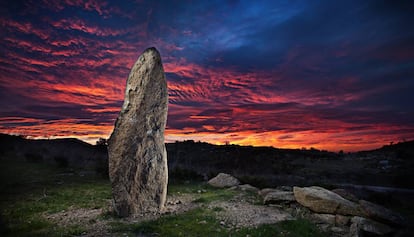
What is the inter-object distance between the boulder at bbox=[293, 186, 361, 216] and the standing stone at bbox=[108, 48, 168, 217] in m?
5.79

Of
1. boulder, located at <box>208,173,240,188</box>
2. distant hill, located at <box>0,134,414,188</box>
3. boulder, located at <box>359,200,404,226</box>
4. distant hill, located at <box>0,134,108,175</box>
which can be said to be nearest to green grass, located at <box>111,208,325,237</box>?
boulder, located at <box>359,200,404,226</box>

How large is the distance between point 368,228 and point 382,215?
3.00 feet

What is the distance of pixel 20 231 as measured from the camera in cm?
904

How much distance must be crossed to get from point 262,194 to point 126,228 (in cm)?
804

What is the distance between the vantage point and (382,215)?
9.76 metres

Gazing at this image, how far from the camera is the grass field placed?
9.09 metres

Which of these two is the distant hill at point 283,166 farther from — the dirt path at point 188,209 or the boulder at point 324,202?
the boulder at point 324,202

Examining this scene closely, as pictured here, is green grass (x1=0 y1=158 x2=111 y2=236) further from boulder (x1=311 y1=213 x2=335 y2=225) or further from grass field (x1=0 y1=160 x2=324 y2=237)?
boulder (x1=311 y1=213 x2=335 y2=225)

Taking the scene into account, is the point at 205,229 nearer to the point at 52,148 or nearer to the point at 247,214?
the point at 247,214

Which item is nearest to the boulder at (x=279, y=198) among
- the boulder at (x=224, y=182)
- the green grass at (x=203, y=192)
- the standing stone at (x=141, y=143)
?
the green grass at (x=203, y=192)

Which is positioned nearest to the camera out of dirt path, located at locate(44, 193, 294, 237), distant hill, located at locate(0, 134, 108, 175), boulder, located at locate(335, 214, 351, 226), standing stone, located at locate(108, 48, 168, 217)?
dirt path, located at locate(44, 193, 294, 237)

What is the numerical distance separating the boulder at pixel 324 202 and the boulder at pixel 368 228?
0.67 m

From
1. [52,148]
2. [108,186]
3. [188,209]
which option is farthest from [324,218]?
[52,148]

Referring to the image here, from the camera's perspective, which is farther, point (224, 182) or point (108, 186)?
point (224, 182)
